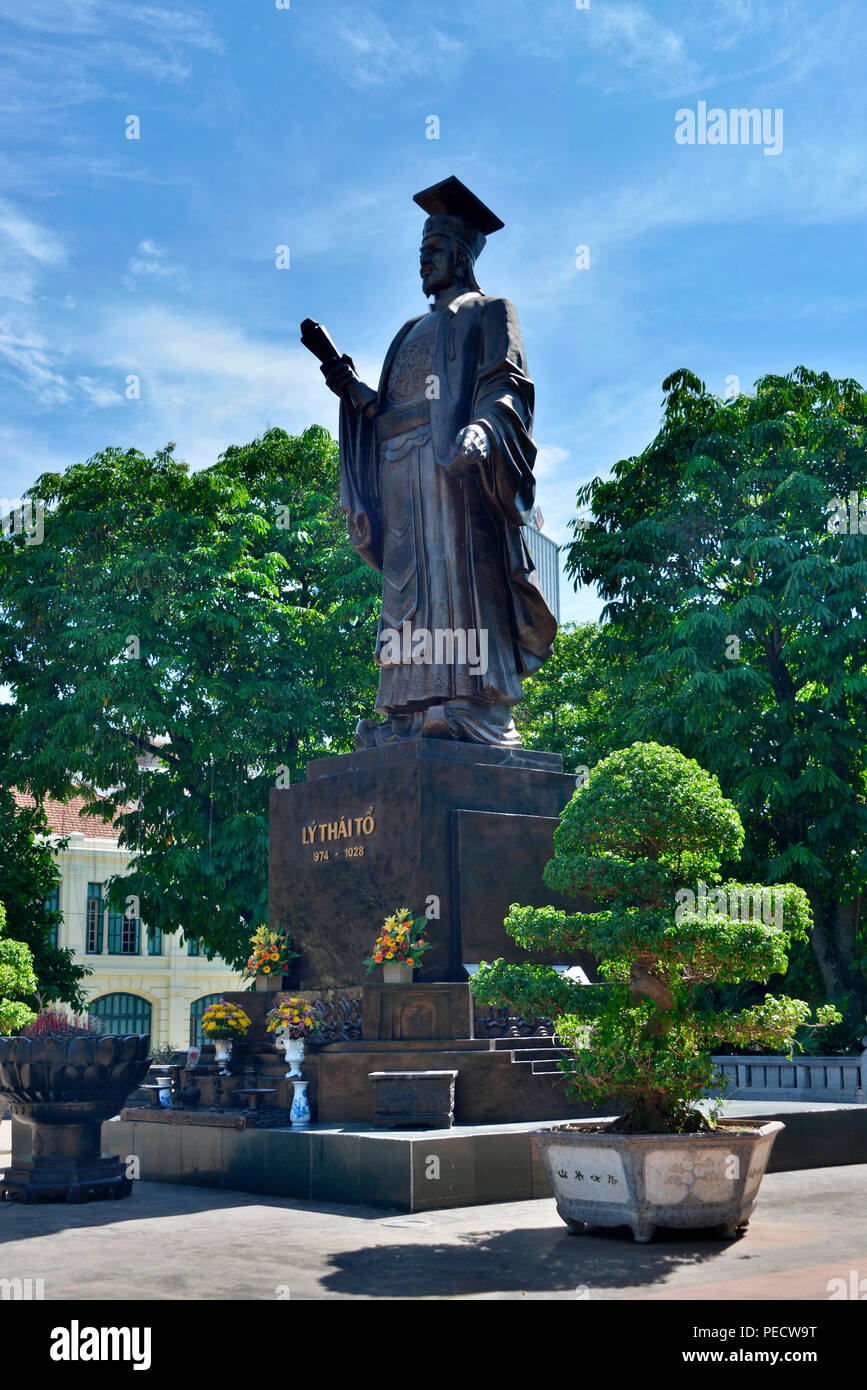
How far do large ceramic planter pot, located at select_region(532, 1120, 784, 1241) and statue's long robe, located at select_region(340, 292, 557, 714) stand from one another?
618 centimetres

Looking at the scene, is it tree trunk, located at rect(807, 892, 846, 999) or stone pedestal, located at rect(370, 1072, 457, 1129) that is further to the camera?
tree trunk, located at rect(807, 892, 846, 999)

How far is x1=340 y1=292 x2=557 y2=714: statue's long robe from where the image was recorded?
1326 cm

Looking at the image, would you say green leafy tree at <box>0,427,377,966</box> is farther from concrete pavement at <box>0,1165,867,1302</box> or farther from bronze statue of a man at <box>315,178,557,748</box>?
concrete pavement at <box>0,1165,867,1302</box>

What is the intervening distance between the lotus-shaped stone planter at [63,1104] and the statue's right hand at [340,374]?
725cm

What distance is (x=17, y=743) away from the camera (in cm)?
2512

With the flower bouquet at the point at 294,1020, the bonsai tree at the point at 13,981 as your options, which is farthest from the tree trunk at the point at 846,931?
the flower bouquet at the point at 294,1020

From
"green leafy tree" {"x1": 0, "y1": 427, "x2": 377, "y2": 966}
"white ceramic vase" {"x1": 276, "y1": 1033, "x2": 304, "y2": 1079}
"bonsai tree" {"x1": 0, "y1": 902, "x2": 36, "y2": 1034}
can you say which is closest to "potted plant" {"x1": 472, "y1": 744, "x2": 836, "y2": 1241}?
"white ceramic vase" {"x1": 276, "y1": 1033, "x2": 304, "y2": 1079}

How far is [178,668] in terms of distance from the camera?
25.2 metres

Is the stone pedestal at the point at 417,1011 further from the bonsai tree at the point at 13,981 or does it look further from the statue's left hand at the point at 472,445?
the bonsai tree at the point at 13,981

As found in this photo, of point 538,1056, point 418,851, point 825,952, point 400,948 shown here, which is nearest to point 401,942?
point 400,948

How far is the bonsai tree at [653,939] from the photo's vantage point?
26.2 ft

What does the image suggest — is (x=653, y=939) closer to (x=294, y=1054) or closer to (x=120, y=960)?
(x=294, y=1054)

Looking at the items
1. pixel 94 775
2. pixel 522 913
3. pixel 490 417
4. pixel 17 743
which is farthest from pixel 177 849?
pixel 522 913
